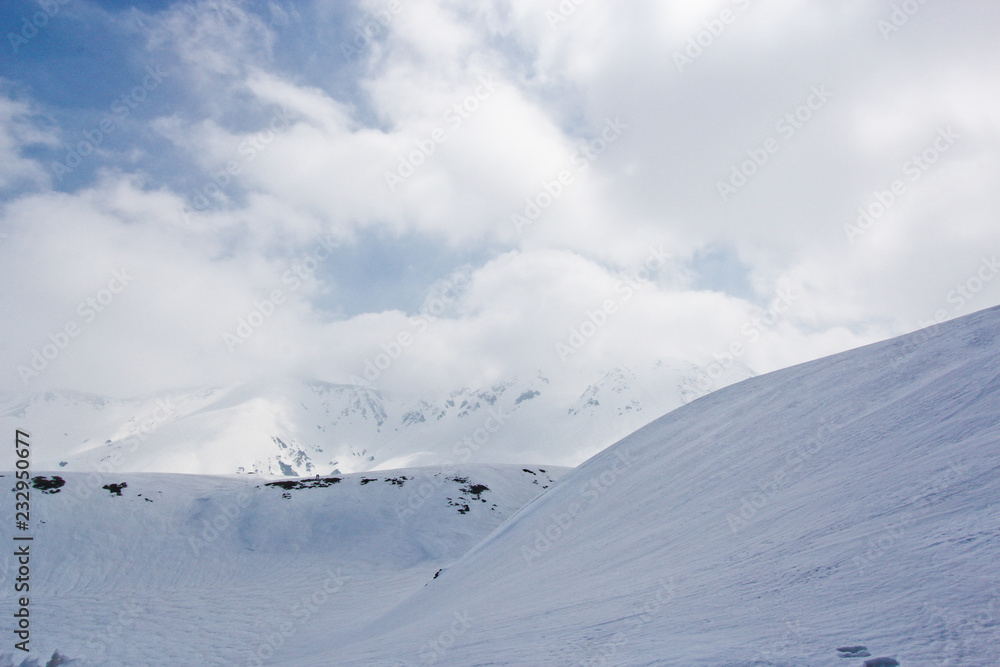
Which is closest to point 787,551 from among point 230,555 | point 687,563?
point 687,563

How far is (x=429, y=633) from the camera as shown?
1281cm

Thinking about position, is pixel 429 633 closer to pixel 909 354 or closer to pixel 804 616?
pixel 804 616

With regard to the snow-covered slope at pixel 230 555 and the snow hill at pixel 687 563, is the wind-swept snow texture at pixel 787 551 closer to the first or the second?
the snow hill at pixel 687 563

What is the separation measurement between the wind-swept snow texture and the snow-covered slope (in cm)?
652

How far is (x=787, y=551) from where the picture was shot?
27.3 feet

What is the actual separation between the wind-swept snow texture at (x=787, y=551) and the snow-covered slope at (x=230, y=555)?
652 cm

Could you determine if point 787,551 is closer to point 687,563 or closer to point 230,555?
point 687,563

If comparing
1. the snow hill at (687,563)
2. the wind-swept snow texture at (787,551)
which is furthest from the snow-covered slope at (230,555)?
the wind-swept snow texture at (787,551)

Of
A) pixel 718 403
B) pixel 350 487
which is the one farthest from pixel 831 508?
pixel 350 487

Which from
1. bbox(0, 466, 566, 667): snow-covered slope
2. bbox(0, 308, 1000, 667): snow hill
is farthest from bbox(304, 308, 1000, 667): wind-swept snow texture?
bbox(0, 466, 566, 667): snow-covered slope

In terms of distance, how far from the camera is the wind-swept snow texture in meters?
5.62

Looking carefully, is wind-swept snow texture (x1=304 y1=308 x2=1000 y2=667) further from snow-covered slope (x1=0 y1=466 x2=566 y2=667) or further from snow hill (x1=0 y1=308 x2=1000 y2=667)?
snow-covered slope (x1=0 y1=466 x2=566 y2=667)

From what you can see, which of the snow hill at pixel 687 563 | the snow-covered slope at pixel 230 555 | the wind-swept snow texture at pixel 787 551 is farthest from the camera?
the snow-covered slope at pixel 230 555

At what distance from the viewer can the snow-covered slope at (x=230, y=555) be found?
21500mm
